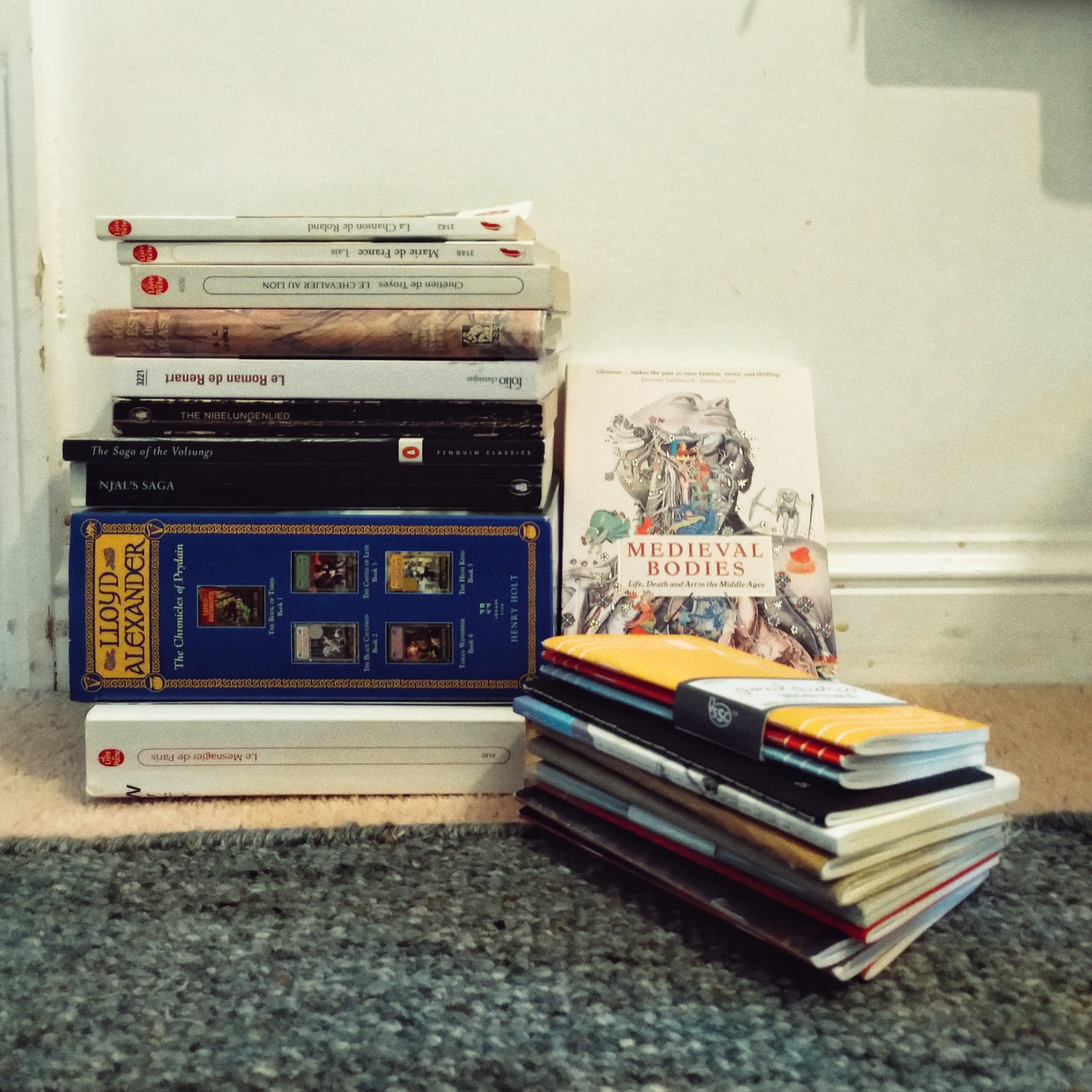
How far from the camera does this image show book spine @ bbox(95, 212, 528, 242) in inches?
37.1

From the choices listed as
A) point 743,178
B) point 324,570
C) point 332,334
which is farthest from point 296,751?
point 743,178

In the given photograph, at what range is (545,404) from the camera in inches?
39.4

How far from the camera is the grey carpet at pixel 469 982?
56 cm

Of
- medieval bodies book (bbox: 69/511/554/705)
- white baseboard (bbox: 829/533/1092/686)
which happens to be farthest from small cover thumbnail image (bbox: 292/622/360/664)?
white baseboard (bbox: 829/533/1092/686)

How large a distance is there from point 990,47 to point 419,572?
2.80ft

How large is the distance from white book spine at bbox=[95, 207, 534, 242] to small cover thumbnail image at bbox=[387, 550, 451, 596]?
0.28m

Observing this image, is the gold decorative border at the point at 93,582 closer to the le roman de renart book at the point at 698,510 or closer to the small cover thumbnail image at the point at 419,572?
the small cover thumbnail image at the point at 419,572

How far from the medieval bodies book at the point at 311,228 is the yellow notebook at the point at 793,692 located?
38 cm

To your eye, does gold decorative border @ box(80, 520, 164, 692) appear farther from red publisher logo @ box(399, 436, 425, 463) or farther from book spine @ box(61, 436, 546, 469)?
red publisher logo @ box(399, 436, 425, 463)

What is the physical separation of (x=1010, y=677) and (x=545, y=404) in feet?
2.21

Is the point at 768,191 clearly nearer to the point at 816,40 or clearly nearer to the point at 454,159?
the point at 816,40

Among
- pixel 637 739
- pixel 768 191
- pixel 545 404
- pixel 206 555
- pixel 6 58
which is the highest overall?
pixel 6 58

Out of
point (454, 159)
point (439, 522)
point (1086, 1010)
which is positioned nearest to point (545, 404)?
point (439, 522)

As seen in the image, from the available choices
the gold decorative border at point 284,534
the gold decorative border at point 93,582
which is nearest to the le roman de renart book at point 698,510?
the gold decorative border at point 284,534
